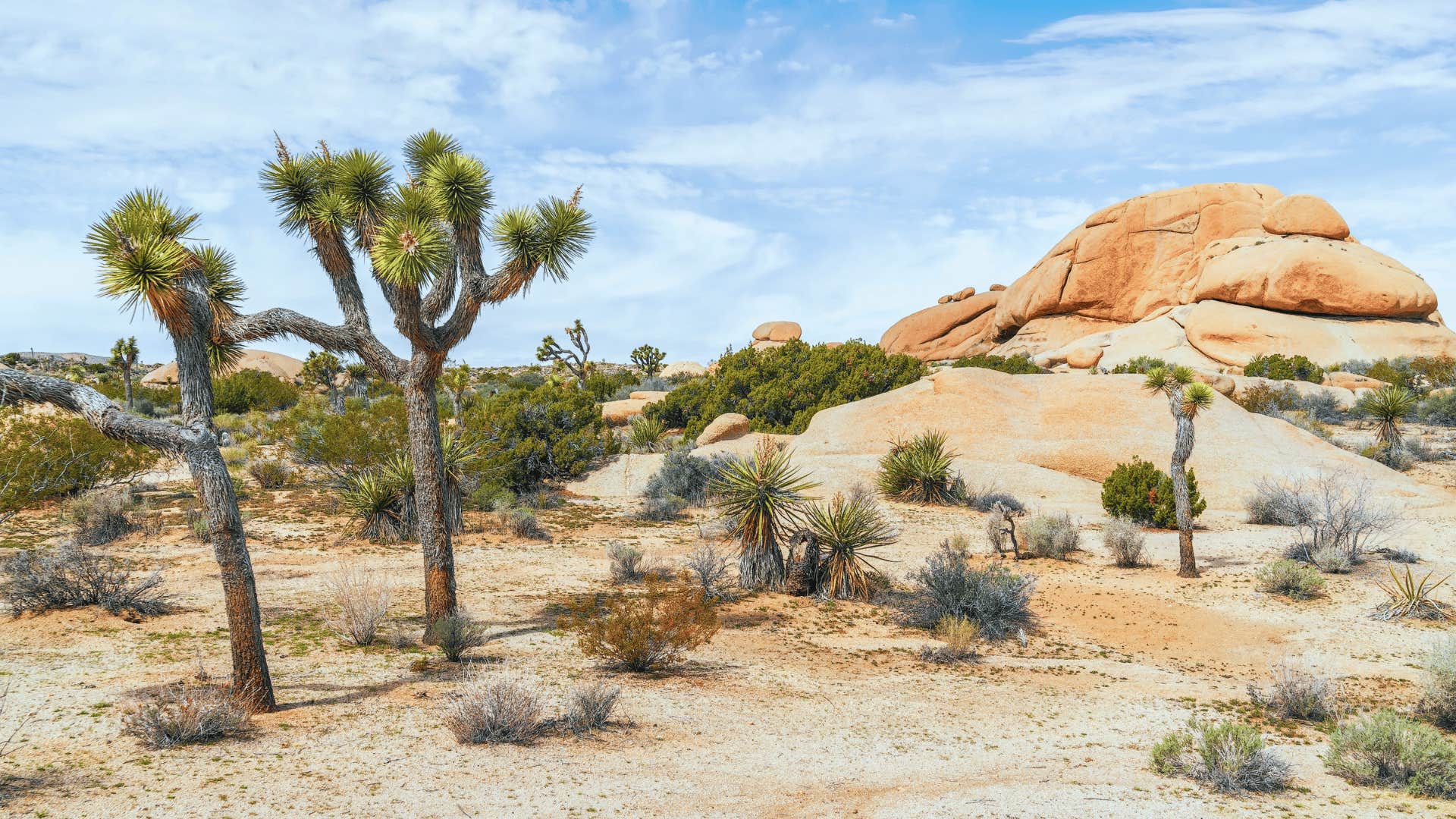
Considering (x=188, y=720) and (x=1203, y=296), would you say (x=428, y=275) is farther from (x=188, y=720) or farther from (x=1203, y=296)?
(x=1203, y=296)

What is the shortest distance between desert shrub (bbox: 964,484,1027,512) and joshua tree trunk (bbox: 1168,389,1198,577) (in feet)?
17.9

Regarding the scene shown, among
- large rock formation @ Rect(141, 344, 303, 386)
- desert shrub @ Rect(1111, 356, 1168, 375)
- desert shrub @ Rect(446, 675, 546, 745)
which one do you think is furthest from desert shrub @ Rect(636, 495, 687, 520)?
large rock formation @ Rect(141, 344, 303, 386)

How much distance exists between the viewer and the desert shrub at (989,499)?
832 inches

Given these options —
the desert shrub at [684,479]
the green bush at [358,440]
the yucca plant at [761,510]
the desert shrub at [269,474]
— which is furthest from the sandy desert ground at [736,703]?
the desert shrub at [269,474]

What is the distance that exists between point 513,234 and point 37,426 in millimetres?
15667

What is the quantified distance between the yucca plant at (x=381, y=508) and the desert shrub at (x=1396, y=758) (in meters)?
15.0

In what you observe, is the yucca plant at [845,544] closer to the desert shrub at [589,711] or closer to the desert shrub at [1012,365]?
the desert shrub at [589,711]

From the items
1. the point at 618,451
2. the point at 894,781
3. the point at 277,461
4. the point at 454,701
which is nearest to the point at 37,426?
the point at 277,461

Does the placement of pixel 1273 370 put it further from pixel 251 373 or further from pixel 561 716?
pixel 251 373

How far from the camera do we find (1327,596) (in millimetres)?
13656

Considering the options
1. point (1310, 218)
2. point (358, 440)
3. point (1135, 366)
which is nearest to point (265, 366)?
point (358, 440)

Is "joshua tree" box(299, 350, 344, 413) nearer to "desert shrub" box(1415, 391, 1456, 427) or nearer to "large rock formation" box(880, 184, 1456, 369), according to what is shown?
"large rock formation" box(880, 184, 1456, 369)

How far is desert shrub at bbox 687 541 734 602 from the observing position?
13.3 m

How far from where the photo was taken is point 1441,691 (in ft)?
28.9
